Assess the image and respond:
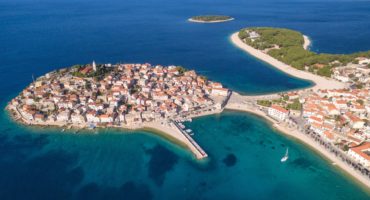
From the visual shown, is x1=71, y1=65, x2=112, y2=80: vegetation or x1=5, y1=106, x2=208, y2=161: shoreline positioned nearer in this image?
x1=5, y1=106, x2=208, y2=161: shoreline

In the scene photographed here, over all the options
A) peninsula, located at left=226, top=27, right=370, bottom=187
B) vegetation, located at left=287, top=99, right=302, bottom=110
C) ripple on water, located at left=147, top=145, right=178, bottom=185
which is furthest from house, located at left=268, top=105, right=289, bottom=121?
ripple on water, located at left=147, top=145, right=178, bottom=185

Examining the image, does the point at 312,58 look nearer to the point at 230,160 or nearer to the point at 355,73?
the point at 355,73

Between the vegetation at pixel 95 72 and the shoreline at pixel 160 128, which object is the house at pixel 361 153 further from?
the vegetation at pixel 95 72

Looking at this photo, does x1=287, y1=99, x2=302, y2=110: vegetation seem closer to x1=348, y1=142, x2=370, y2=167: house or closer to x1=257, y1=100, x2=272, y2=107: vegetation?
x1=257, y1=100, x2=272, y2=107: vegetation

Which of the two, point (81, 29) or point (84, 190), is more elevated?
point (81, 29)

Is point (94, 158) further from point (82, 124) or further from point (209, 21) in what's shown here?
point (209, 21)

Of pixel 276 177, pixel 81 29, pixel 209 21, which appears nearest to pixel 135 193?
pixel 276 177

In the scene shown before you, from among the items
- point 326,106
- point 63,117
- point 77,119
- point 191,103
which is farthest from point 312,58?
point 63,117
